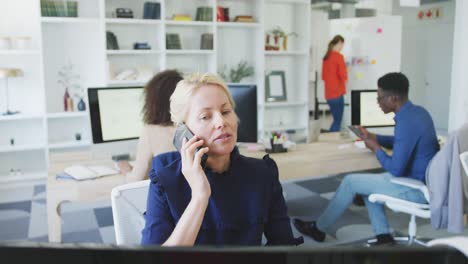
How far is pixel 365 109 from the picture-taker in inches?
158

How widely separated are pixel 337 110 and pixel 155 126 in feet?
20.4

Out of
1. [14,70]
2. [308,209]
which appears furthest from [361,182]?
[14,70]

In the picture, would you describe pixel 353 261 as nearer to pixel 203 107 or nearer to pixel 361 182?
pixel 203 107

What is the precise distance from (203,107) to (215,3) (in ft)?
14.9

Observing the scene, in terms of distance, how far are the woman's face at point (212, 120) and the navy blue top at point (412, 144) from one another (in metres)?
1.86

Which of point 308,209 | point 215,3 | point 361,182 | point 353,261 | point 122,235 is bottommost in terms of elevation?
point 308,209

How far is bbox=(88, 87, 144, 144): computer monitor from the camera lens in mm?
3039

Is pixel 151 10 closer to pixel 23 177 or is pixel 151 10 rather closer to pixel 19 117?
pixel 19 117

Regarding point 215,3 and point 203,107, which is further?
point 215,3

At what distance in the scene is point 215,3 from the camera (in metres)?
5.84

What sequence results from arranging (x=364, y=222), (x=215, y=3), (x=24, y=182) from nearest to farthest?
(x=364, y=222), (x=24, y=182), (x=215, y=3)

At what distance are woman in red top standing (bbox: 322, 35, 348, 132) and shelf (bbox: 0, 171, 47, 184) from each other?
4948 millimetres

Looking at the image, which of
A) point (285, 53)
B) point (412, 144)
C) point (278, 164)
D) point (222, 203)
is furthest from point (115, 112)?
point (285, 53)

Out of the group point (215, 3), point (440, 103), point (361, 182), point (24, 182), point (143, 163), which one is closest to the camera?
point (143, 163)
